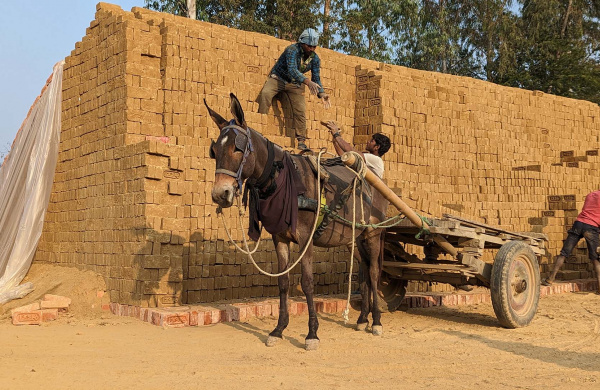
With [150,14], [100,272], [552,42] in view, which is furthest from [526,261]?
[552,42]

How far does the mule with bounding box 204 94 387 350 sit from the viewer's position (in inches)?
207

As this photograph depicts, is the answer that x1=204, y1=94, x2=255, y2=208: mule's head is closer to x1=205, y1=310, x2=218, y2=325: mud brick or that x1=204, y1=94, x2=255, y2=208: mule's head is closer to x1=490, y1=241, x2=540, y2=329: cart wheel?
x1=205, y1=310, x2=218, y2=325: mud brick

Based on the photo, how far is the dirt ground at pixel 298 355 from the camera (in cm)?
473

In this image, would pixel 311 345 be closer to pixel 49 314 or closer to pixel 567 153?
pixel 49 314

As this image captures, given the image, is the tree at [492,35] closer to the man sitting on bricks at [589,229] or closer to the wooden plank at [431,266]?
the man sitting on bricks at [589,229]

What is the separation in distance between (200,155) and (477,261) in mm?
3970

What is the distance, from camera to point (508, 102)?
14.3 m

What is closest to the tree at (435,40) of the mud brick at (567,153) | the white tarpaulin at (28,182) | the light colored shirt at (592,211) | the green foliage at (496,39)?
the green foliage at (496,39)

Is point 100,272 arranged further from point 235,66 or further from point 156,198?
point 235,66

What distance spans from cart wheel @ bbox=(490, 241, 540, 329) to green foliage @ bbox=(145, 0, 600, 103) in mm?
18935

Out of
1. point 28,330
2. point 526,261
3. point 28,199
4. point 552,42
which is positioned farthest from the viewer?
point 552,42

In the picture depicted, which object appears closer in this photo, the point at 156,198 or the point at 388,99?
the point at 156,198

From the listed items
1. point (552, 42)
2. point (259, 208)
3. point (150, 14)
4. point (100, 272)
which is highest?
point (552, 42)

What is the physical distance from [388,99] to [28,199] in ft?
20.5
